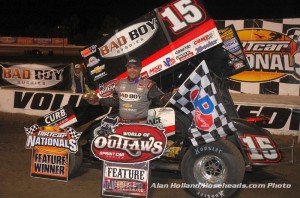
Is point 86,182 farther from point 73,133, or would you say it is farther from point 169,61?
point 169,61

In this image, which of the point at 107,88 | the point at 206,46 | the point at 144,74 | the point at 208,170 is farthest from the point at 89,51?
the point at 208,170

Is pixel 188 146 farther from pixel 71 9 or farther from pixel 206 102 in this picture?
pixel 71 9

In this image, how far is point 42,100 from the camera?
11812mm

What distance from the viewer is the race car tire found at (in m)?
5.96

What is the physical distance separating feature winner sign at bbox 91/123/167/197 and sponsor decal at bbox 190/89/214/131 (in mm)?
435

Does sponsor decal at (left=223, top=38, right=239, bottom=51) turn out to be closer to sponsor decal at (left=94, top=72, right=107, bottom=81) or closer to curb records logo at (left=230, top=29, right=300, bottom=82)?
sponsor decal at (left=94, top=72, right=107, bottom=81)

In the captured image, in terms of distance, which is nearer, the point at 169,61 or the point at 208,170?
the point at 208,170

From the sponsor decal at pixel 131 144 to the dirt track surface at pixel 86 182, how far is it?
0.73m

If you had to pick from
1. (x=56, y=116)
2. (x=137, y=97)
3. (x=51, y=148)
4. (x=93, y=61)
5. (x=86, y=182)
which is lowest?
(x=86, y=182)

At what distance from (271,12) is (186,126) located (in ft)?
205

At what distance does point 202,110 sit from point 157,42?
1339 millimetres

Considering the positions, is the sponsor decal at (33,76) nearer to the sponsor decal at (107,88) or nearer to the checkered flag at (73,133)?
the sponsor decal at (107,88)

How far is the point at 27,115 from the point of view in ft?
39.2

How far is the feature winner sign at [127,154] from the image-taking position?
4.86 meters
